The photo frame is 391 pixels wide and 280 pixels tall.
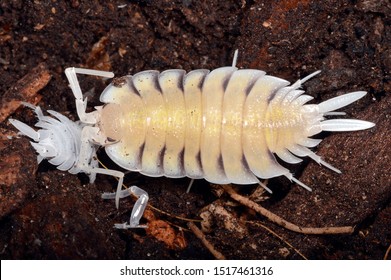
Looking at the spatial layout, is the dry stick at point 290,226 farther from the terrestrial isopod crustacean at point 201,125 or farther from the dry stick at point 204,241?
the dry stick at point 204,241

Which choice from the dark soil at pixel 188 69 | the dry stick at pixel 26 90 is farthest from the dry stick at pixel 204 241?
the dry stick at pixel 26 90

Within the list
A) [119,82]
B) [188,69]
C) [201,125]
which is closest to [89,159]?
[119,82]

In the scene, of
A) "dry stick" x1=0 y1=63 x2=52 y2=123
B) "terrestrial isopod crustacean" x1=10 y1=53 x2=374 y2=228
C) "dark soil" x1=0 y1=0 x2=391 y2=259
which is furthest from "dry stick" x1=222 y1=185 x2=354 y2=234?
"dry stick" x1=0 y1=63 x2=52 y2=123

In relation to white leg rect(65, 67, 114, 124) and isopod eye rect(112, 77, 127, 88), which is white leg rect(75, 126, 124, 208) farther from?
isopod eye rect(112, 77, 127, 88)

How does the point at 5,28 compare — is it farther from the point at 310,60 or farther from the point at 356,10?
the point at 356,10

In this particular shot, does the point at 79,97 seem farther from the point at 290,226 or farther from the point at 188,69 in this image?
the point at 290,226

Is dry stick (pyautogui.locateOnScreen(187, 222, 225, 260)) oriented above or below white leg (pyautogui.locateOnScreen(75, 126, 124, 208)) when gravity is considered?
below

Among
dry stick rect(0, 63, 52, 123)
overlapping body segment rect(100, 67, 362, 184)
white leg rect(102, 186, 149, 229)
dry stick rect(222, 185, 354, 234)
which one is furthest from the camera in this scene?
dry stick rect(0, 63, 52, 123)
